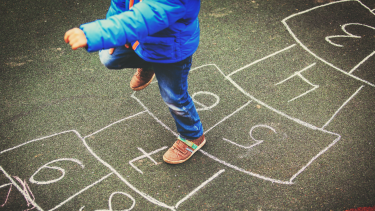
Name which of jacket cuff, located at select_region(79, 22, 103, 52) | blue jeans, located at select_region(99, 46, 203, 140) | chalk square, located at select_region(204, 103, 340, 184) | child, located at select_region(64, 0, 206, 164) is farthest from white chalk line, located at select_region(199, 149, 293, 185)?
jacket cuff, located at select_region(79, 22, 103, 52)

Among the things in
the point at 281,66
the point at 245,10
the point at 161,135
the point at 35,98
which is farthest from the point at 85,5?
the point at 281,66

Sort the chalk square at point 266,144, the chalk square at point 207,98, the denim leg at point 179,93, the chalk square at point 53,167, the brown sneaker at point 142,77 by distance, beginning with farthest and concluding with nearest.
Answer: the chalk square at point 207,98 → the brown sneaker at point 142,77 → the chalk square at point 266,144 → the chalk square at point 53,167 → the denim leg at point 179,93

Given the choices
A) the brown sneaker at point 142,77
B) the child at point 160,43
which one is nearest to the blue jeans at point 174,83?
the child at point 160,43

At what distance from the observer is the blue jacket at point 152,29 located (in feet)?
4.22

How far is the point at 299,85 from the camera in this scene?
116 inches

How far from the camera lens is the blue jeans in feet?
5.97

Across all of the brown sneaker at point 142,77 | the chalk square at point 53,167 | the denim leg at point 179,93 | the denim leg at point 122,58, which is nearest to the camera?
the denim leg at point 179,93

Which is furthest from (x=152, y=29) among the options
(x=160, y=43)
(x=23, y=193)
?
(x=23, y=193)

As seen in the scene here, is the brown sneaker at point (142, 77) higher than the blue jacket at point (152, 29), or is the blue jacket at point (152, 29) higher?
the blue jacket at point (152, 29)

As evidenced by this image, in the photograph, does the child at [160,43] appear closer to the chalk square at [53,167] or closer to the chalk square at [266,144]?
the chalk square at [266,144]

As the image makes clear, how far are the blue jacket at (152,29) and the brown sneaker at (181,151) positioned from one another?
0.85 meters

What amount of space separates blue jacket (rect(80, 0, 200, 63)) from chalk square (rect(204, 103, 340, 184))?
41.4 inches

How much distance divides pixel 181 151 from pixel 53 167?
3.45ft

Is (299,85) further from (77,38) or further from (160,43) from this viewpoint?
(77,38)
